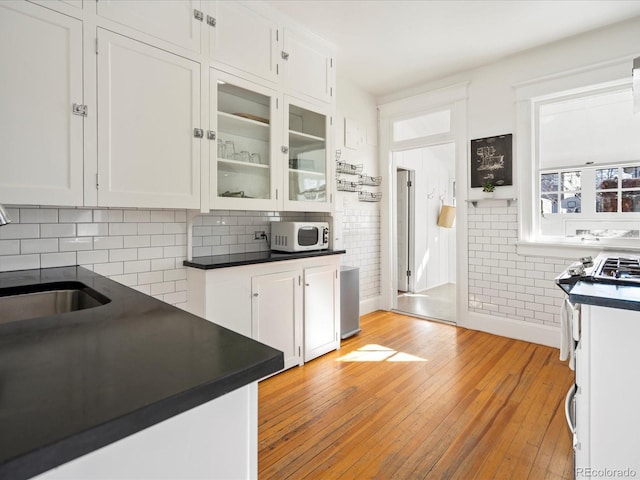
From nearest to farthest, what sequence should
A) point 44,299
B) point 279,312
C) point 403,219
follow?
point 44,299
point 279,312
point 403,219

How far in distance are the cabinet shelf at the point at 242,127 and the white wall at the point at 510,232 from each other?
230 centimetres

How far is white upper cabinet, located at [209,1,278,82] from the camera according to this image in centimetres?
238

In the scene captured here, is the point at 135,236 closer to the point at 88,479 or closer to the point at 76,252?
the point at 76,252

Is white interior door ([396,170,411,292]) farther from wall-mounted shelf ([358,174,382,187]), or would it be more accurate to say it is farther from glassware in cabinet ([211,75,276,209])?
glassware in cabinet ([211,75,276,209])

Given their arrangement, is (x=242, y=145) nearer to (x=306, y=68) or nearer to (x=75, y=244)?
(x=306, y=68)

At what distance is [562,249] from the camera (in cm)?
324

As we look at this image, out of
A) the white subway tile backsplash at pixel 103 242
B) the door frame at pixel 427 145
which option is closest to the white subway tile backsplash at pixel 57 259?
the white subway tile backsplash at pixel 103 242

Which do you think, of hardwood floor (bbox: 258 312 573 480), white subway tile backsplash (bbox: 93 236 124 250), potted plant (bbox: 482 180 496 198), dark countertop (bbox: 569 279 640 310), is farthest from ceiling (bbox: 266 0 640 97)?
hardwood floor (bbox: 258 312 573 480)

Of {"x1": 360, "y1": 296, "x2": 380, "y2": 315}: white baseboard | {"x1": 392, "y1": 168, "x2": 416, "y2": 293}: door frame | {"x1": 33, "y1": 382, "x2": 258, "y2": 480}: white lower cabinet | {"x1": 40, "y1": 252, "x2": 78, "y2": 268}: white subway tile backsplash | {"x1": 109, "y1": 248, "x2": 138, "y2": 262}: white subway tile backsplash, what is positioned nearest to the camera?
{"x1": 33, "y1": 382, "x2": 258, "y2": 480}: white lower cabinet

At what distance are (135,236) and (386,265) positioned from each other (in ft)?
Result: 10.1

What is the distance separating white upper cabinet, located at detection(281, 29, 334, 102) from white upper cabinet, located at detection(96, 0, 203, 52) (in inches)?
29.8

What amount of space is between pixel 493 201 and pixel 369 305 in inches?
74.5

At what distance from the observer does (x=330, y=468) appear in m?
1.72

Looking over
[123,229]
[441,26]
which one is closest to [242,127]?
[123,229]
